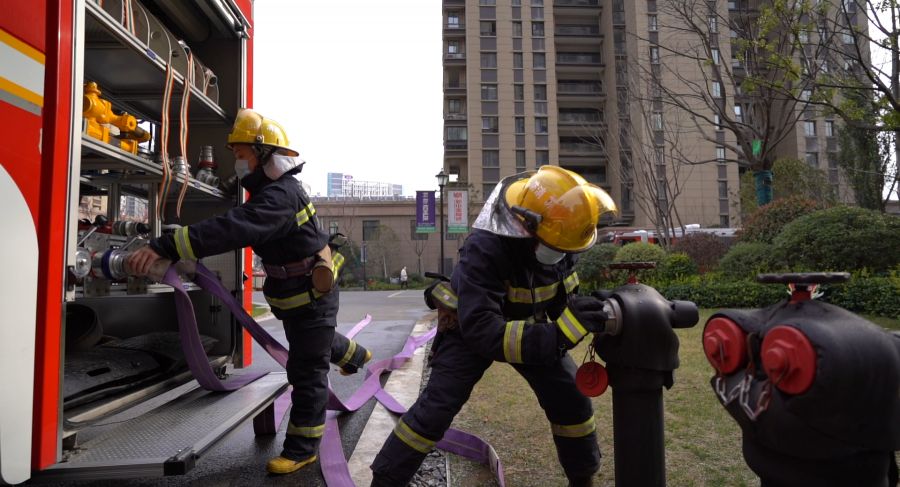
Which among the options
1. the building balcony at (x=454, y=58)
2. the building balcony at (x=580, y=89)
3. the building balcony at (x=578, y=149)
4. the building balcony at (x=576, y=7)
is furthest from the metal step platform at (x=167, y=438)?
the building balcony at (x=576, y=7)

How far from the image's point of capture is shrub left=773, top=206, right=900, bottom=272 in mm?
8242

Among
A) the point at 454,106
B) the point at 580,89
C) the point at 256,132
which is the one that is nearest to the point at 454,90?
the point at 454,106

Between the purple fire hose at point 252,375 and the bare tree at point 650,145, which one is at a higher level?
the bare tree at point 650,145

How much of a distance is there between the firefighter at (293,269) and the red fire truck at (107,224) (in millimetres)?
279

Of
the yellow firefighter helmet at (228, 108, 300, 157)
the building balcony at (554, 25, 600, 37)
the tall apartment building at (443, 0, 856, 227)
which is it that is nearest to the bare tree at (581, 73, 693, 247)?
the yellow firefighter helmet at (228, 108, 300, 157)

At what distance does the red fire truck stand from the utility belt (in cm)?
68

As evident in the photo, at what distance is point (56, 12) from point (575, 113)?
40.2m

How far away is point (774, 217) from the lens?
10.7m

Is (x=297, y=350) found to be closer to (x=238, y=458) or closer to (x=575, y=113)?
(x=238, y=458)

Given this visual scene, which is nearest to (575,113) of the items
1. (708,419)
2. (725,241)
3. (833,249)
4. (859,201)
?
(859,201)

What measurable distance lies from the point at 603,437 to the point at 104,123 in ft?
10.4

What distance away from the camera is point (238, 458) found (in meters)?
2.99

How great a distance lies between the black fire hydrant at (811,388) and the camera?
0.96 m

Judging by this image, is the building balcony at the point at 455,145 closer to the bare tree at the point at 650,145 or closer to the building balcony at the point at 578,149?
the building balcony at the point at 578,149
